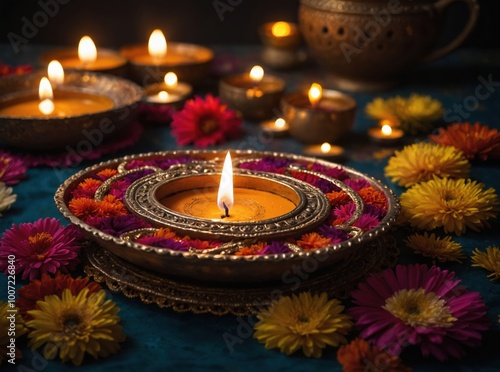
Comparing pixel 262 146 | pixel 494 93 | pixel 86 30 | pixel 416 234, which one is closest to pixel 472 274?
pixel 416 234

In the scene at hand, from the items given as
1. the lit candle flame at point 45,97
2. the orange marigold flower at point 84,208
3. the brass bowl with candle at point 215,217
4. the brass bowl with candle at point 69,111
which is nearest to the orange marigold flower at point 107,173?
the brass bowl with candle at point 215,217

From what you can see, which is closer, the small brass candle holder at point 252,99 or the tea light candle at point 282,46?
the small brass candle holder at point 252,99

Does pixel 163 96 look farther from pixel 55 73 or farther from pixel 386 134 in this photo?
pixel 386 134

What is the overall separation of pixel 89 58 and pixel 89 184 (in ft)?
2.54

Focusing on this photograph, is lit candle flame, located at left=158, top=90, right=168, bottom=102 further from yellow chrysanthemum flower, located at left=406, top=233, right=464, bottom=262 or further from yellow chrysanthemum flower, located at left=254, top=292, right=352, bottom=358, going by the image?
yellow chrysanthemum flower, located at left=254, top=292, right=352, bottom=358

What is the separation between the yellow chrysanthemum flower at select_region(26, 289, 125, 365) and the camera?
2.26 ft

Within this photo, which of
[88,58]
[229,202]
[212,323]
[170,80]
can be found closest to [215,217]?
[229,202]

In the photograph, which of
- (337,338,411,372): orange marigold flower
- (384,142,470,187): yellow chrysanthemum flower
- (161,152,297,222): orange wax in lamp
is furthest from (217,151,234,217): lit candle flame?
(384,142,470,187): yellow chrysanthemum flower

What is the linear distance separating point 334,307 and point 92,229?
262 millimetres

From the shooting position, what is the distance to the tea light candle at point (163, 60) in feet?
5.24

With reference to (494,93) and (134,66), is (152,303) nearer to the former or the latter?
(134,66)

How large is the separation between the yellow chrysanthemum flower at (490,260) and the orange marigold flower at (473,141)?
13.6 inches

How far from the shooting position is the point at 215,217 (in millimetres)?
846

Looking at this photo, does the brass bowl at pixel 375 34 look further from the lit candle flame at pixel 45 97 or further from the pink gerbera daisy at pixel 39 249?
the pink gerbera daisy at pixel 39 249
